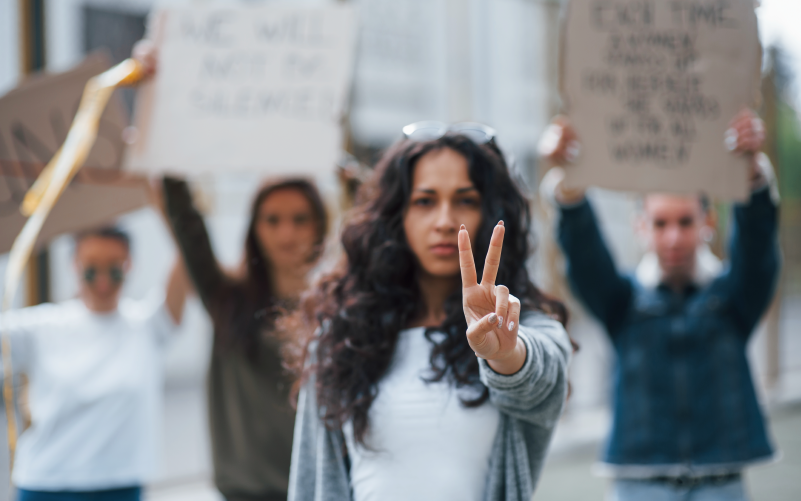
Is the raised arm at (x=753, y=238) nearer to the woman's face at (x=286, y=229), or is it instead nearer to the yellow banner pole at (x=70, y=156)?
the woman's face at (x=286, y=229)

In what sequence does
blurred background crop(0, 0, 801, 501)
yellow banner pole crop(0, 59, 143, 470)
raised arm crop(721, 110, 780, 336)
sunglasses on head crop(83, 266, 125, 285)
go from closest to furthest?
yellow banner pole crop(0, 59, 143, 470) → raised arm crop(721, 110, 780, 336) → sunglasses on head crop(83, 266, 125, 285) → blurred background crop(0, 0, 801, 501)

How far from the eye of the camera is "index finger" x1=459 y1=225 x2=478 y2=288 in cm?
121

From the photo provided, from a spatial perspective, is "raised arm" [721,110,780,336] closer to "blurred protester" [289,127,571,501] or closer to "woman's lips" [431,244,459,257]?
"blurred protester" [289,127,571,501]

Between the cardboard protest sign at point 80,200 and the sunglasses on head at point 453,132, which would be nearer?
the sunglasses on head at point 453,132

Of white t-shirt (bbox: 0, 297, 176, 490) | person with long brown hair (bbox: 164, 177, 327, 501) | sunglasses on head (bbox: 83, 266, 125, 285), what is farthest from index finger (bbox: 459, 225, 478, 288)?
sunglasses on head (bbox: 83, 266, 125, 285)

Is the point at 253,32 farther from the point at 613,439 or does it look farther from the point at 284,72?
the point at 613,439

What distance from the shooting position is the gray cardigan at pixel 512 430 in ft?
4.40

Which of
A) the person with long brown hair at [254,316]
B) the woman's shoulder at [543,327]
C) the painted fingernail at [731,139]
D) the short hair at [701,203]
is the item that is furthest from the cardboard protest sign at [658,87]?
the person with long brown hair at [254,316]

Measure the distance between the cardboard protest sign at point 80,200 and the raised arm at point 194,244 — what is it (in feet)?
0.35

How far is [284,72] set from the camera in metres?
2.39

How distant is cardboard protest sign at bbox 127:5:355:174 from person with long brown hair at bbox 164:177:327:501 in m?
0.19

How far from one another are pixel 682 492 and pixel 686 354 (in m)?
0.40

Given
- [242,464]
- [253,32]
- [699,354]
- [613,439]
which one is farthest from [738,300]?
[253,32]

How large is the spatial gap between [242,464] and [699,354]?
1.39m
